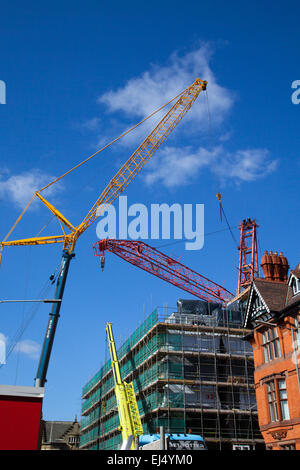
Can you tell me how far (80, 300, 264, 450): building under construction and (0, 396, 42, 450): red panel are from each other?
94.3 ft

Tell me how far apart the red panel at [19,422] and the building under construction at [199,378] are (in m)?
28.7

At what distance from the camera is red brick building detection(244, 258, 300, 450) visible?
94.4 feet

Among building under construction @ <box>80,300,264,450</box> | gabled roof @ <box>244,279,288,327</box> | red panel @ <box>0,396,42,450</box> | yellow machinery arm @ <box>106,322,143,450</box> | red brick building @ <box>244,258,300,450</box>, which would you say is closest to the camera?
red panel @ <box>0,396,42,450</box>

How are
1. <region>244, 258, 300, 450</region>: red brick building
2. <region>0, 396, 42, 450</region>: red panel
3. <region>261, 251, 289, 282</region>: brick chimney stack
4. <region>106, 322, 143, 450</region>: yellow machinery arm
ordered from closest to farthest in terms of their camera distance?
1. <region>0, 396, 42, 450</region>: red panel
2. <region>244, 258, 300, 450</region>: red brick building
3. <region>261, 251, 289, 282</region>: brick chimney stack
4. <region>106, 322, 143, 450</region>: yellow machinery arm

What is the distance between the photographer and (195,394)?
155 ft

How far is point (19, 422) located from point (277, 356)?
19249 mm

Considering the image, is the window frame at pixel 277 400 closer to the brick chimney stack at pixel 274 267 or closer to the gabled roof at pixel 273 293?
the gabled roof at pixel 273 293

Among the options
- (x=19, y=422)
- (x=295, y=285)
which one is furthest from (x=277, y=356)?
(x=19, y=422)

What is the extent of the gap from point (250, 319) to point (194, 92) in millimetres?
37320

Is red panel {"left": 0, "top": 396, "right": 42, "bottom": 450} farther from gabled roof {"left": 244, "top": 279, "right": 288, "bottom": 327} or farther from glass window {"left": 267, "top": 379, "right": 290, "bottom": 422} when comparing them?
gabled roof {"left": 244, "top": 279, "right": 288, "bottom": 327}

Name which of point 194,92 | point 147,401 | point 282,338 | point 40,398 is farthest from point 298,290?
point 194,92

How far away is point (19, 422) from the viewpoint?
1750 centimetres

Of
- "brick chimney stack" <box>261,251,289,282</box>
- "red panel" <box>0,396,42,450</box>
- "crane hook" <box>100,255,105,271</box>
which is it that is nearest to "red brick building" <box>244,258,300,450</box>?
"brick chimney stack" <box>261,251,289,282</box>
